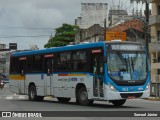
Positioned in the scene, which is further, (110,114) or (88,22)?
(88,22)

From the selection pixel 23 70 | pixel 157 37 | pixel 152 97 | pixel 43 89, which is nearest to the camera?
pixel 43 89

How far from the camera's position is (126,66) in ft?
75.9

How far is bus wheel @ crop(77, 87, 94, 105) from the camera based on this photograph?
24444 mm

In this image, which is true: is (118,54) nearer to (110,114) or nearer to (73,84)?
(73,84)

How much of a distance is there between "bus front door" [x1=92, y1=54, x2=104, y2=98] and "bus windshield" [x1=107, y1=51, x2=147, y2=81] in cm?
50

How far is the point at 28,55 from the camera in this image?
30.9 metres

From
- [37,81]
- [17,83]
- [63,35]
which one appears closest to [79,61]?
[37,81]

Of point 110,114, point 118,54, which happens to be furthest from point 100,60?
point 110,114

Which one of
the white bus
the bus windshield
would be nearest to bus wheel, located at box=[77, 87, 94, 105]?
the white bus

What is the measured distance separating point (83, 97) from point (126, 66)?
2.97 meters

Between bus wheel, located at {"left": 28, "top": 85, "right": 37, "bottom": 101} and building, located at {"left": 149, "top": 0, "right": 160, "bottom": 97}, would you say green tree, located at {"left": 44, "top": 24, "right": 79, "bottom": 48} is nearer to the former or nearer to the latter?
building, located at {"left": 149, "top": 0, "right": 160, "bottom": 97}

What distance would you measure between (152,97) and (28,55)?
37.8 ft

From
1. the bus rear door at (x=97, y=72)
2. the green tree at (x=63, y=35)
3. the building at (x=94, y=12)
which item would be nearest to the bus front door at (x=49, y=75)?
the bus rear door at (x=97, y=72)

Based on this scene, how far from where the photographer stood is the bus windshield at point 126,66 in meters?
23.0
